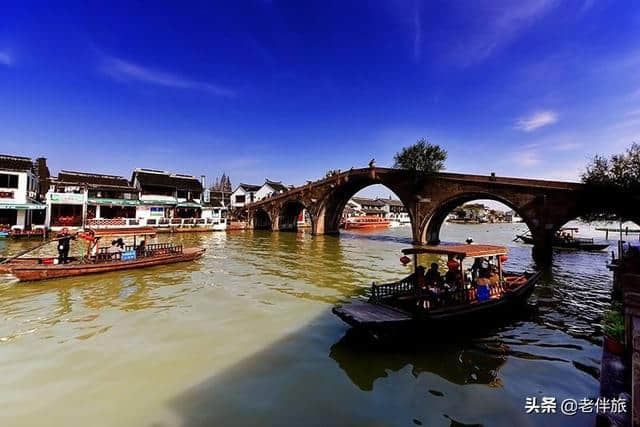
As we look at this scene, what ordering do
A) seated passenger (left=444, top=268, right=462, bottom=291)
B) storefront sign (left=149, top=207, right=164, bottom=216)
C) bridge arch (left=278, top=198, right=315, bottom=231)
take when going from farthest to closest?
bridge arch (left=278, top=198, right=315, bottom=231) < storefront sign (left=149, top=207, right=164, bottom=216) < seated passenger (left=444, top=268, right=462, bottom=291)

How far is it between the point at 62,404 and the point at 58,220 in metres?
34.4

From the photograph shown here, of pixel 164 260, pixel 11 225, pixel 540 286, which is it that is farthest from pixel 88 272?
pixel 11 225

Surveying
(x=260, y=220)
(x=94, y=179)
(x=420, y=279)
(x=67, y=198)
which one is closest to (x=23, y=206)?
(x=67, y=198)

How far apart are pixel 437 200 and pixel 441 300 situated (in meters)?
22.6

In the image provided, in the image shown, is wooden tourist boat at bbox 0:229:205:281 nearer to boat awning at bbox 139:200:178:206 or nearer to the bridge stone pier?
the bridge stone pier

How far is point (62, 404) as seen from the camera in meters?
5.52

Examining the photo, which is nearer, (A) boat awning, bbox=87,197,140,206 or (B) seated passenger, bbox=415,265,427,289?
(B) seated passenger, bbox=415,265,427,289

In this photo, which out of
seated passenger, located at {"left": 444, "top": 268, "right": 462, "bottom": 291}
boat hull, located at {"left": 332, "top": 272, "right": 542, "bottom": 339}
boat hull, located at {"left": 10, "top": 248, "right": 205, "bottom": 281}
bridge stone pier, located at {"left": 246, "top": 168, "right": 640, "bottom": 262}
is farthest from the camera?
bridge stone pier, located at {"left": 246, "top": 168, "right": 640, "bottom": 262}

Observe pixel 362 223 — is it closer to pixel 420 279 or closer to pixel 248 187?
pixel 248 187

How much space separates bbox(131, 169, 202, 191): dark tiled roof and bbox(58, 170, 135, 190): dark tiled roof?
1895mm

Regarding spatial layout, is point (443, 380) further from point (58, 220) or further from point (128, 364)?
point (58, 220)

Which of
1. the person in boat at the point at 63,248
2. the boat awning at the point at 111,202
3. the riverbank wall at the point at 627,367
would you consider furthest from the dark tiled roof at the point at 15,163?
the riverbank wall at the point at 627,367

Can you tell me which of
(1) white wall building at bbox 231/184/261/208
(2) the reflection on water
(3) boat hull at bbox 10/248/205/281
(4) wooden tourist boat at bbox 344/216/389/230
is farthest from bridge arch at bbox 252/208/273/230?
(2) the reflection on water

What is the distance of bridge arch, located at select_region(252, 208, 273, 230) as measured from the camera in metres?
50.7
